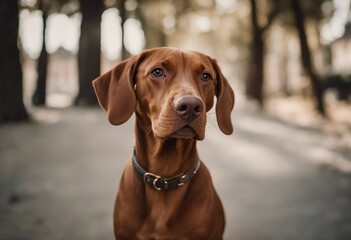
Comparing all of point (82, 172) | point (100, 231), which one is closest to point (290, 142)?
point (82, 172)

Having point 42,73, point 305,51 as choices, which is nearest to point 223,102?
point 305,51

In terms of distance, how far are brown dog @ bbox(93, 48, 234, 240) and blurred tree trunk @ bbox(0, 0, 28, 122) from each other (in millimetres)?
6974

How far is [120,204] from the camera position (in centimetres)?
330

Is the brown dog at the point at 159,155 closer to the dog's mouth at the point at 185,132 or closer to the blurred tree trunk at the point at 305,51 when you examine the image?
the dog's mouth at the point at 185,132

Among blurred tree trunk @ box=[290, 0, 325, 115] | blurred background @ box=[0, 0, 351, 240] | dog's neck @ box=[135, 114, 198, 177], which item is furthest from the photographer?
blurred tree trunk @ box=[290, 0, 325, 115]

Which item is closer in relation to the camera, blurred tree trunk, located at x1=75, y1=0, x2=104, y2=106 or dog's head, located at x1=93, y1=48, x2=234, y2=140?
dog's head, located at x1=93, y1=48, x2=234, y2=140

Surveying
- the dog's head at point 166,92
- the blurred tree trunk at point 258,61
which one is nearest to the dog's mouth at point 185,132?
the dog's head at point 166,92

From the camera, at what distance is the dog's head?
2.91m

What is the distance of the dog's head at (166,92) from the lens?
2.91 meters

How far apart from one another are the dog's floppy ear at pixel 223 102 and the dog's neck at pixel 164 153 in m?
0.32

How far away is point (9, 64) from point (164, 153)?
291 inches

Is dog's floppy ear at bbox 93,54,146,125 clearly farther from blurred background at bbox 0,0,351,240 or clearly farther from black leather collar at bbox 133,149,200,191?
blurred background at bbox 0,0,351,240

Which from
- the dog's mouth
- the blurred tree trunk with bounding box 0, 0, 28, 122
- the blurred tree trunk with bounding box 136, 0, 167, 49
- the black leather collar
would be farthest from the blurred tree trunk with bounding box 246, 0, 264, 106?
the dog's mouth

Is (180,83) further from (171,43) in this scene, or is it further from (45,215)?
(171,43)
